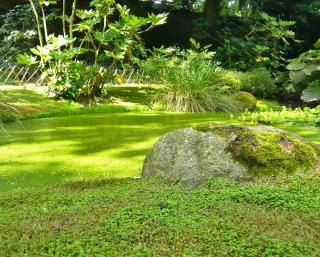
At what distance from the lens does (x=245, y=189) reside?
3676 millimetres

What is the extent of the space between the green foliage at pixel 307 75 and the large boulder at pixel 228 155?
4.86 metres

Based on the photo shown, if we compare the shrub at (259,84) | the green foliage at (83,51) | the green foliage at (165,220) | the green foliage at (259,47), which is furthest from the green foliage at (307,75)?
the green foliage at (165,220)

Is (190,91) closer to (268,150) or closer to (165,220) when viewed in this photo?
(268,150)

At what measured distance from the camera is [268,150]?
4.26 meters

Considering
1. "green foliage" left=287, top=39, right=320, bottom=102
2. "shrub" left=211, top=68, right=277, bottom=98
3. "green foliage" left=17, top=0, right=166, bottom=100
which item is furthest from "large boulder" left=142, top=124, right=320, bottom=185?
"shrub" left=211, top=68, right=277, bottom=98

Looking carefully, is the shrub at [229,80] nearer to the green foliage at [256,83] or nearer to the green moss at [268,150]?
the green foliage at [256,83]

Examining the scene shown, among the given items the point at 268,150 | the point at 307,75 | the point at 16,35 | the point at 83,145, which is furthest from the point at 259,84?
the point at 268,150

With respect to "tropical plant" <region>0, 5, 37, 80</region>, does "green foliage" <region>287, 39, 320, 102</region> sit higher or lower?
lower

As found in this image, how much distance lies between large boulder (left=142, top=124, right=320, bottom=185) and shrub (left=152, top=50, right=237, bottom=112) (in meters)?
4.91

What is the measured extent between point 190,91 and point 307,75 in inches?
90.8

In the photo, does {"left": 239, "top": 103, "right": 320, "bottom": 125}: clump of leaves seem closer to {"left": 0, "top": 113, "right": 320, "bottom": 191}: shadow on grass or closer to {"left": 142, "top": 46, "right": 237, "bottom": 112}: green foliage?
{"left": 0, "top": 113, "right": 320, "bottom": 191}: shadow on grass

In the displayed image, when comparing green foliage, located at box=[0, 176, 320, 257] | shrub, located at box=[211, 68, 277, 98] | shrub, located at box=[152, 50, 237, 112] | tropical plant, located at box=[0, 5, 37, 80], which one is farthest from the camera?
tropical plant, located at box=[0, 5, 37, 80]

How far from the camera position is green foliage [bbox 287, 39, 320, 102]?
9.13 metres

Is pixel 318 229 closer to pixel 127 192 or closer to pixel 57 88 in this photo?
pixel 127 192
